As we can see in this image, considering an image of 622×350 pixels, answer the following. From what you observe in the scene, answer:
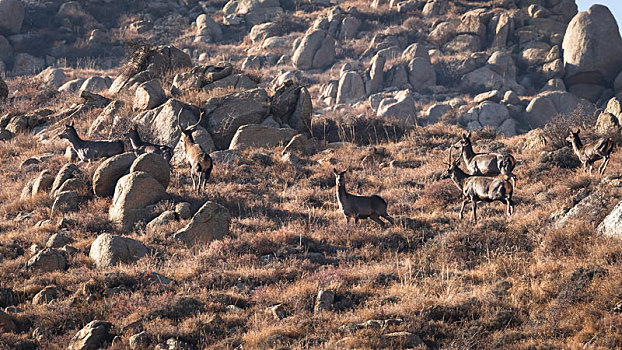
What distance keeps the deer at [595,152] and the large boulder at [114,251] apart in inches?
483

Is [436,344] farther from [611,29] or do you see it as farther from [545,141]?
[611,29]

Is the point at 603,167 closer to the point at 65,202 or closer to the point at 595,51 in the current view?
the point at 65,202

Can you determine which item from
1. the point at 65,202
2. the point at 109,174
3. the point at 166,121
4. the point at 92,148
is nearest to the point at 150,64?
the point at 166,121

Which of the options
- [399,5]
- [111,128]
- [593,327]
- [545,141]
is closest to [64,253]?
[593,327]

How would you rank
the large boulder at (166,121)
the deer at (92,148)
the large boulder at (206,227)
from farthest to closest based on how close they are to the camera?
the large boulder at (166,121), the deer at (92,148), the large boulder at (206,227)

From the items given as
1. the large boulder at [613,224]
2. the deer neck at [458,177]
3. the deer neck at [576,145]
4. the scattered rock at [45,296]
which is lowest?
the deer neck at [458,177]

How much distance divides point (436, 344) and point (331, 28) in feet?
185

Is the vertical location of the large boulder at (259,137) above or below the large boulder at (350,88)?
above

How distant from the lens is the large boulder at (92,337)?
30.5 feet

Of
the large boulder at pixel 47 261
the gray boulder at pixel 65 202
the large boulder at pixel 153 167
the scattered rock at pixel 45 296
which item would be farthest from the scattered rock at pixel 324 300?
the gray boulder at pixel 65 202

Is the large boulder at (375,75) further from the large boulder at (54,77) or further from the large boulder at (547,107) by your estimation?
the large boulder at (54,77)

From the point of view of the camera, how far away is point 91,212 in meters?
16.5

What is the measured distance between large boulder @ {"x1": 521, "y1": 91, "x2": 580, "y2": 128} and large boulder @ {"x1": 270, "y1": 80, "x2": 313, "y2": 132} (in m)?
25.2

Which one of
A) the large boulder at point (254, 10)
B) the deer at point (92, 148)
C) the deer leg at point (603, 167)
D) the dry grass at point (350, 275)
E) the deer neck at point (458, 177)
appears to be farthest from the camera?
the large boulder at point (254, 10)
